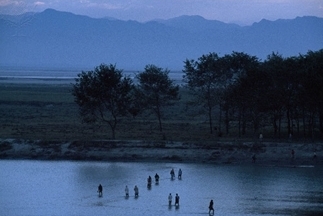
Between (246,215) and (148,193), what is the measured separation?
971 centimetres

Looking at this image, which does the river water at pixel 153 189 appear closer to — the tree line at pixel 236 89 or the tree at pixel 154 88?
the tree line at pixel 236 89

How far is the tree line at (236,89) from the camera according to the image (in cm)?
7106

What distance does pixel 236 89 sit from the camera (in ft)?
242

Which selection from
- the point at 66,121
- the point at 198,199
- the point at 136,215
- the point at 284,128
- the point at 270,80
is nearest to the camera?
the point at 136,215

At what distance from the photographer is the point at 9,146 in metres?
69.0

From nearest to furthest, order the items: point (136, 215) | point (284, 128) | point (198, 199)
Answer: point (136, 215) < point (198, 199) < point (284, 128)

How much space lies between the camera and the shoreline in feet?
211

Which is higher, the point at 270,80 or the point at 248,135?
the point at 270,80

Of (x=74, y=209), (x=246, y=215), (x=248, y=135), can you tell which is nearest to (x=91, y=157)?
(x=248, y=135)

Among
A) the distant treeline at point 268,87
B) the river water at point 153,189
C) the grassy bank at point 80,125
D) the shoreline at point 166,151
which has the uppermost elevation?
the distant treeline at point 268,87

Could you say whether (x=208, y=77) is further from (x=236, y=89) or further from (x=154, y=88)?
(x=236, y=89)

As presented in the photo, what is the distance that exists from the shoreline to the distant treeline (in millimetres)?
6230

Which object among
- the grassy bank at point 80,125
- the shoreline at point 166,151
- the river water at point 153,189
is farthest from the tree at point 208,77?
the river water at point 153,189

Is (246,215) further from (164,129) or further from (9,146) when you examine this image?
(164,129)
